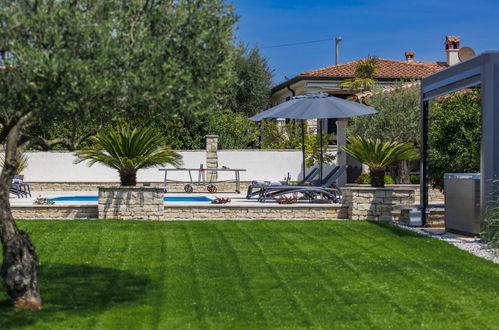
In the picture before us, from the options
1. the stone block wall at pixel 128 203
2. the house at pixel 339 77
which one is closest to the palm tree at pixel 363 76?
the house at pixel 339 77

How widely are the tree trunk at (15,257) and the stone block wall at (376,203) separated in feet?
30.0

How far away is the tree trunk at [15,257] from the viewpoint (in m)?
7.24

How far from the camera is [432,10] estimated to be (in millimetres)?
26469

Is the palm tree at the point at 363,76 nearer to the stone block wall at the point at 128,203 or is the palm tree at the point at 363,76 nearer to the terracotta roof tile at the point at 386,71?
the terracotta roof tile at the point at 386,71

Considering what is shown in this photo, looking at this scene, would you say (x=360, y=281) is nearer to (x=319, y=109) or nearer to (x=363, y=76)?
(x=319, y=109)

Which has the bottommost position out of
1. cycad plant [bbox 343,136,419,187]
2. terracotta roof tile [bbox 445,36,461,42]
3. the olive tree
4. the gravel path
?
the gravel path

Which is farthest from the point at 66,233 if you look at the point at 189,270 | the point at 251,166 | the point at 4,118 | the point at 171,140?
the point at 171,140

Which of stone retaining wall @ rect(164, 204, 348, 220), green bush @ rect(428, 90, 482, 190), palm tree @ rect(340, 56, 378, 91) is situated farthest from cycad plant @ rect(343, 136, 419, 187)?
palm tree @ rect(340, 56, 378, 91)

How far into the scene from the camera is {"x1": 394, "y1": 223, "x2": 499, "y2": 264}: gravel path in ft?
35.4

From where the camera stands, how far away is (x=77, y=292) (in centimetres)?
838

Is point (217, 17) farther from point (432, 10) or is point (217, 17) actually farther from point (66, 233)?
point (432, 10)

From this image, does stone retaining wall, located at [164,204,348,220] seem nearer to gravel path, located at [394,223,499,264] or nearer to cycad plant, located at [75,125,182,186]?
cycad plant, located at [75,125,182,186]

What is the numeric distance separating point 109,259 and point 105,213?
15.0 ft

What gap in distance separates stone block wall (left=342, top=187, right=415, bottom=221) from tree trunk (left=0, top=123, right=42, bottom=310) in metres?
9.14
